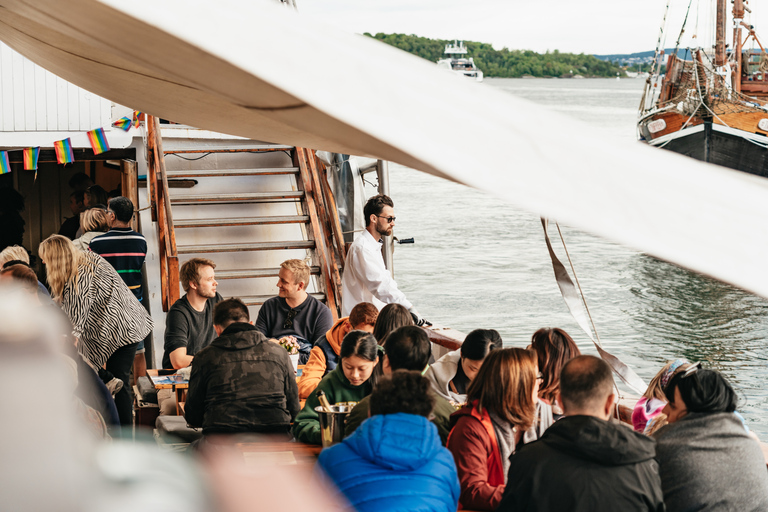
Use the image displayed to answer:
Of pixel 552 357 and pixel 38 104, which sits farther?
pixel 38 104

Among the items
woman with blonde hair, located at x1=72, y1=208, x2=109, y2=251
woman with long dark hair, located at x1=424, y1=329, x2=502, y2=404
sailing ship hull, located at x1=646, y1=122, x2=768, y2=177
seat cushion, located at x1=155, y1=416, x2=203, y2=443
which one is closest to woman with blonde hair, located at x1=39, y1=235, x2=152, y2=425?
seat cushion, located at x1=155, y1=416, x2=203, y2=443

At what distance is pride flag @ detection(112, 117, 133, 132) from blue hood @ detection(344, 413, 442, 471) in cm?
833

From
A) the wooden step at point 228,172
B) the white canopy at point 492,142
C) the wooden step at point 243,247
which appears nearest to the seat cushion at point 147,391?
the wooden step at point 243,247

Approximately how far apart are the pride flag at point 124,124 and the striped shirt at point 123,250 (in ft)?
11.5

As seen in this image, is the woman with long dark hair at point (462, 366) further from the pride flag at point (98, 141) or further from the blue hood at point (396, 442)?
the pride flag at point (98, 141)

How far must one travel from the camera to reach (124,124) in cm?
1023

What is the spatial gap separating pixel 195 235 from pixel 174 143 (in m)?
1.40

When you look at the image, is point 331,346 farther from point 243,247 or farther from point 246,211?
point 246,211

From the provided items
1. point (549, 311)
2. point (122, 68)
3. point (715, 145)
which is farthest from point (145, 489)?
point (715, 145)

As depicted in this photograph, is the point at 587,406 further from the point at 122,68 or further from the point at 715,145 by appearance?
the point at 715,145

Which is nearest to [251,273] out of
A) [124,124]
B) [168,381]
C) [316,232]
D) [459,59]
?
[316,232]

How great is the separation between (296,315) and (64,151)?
16.5ft

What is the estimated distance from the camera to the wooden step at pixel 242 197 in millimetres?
9578

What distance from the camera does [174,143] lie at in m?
10.6
